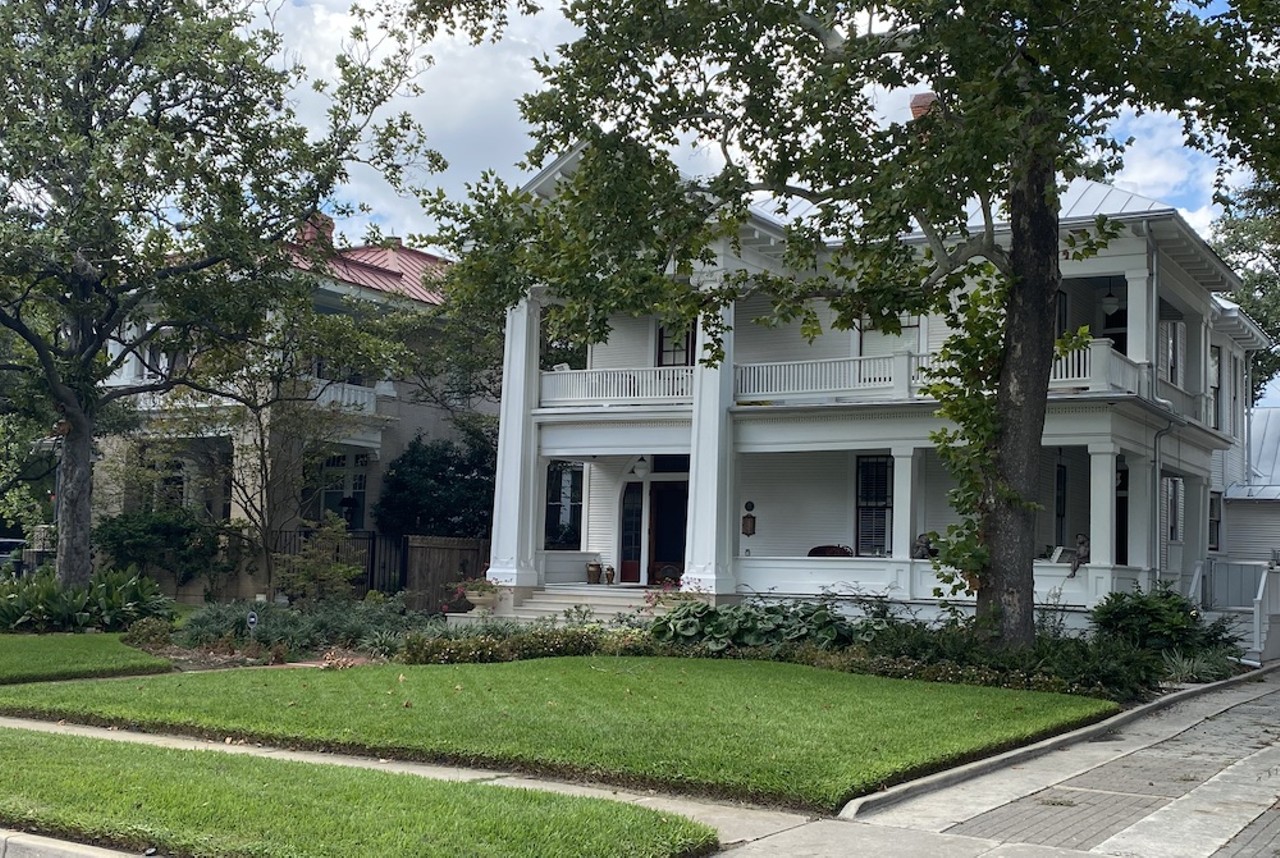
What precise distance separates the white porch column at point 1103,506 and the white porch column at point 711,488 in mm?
6433

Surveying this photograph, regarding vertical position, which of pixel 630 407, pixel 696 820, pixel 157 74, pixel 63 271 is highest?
pixel 157 74

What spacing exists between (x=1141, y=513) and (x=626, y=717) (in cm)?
1395

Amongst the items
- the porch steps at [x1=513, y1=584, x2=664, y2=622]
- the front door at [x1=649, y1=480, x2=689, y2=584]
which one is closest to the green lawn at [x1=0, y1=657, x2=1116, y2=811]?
the porch steps at [x1=513, y1=584, x2=664, y2=622]

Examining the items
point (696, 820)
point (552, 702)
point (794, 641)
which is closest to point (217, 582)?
point (794, 641)

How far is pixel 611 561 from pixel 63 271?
42.4ft

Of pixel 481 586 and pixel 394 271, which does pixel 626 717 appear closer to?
pixel 481 586

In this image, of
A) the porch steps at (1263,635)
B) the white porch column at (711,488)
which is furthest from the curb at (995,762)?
the white porch column at (711,488)

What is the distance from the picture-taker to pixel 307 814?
304 inches

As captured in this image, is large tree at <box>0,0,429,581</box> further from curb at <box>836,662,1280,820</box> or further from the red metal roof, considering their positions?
curb at <box>836,662,1280,820</box>

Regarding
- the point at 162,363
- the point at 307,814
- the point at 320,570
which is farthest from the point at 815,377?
the point at 162,363

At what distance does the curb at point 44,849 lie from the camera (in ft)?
23.8

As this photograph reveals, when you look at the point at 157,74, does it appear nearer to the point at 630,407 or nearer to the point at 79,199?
the point at 79,199

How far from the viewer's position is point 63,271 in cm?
2170

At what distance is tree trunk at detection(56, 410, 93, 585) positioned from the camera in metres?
22.8
